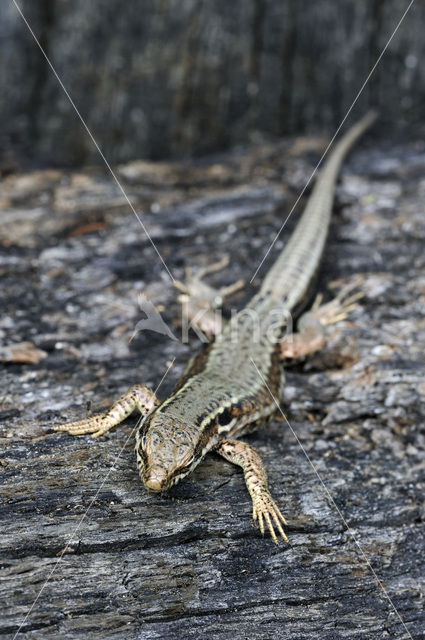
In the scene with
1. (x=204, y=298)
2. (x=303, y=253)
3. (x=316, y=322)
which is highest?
(x=303, y=253)

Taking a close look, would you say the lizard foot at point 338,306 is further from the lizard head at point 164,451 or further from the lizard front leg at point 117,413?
the lizard head at point 164,451

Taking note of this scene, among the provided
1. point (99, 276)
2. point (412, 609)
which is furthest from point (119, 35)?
point (412, 609)

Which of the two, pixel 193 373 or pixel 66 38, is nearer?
pixel 193 373

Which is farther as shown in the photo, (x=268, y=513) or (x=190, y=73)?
(x=190, y=73)

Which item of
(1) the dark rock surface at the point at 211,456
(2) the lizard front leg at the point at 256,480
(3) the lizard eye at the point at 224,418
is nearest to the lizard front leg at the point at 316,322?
(1) the dark rock surface at the point at 211,456

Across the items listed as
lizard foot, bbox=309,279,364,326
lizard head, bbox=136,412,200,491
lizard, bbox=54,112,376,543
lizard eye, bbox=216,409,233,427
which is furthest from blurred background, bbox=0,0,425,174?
lizard head, bbox=136,412,200,491

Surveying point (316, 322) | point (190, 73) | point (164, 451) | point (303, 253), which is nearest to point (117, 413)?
point (164, 451)

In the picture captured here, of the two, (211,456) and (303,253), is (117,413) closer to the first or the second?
(211,456)

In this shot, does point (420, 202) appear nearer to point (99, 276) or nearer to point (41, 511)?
point (99, 276)
